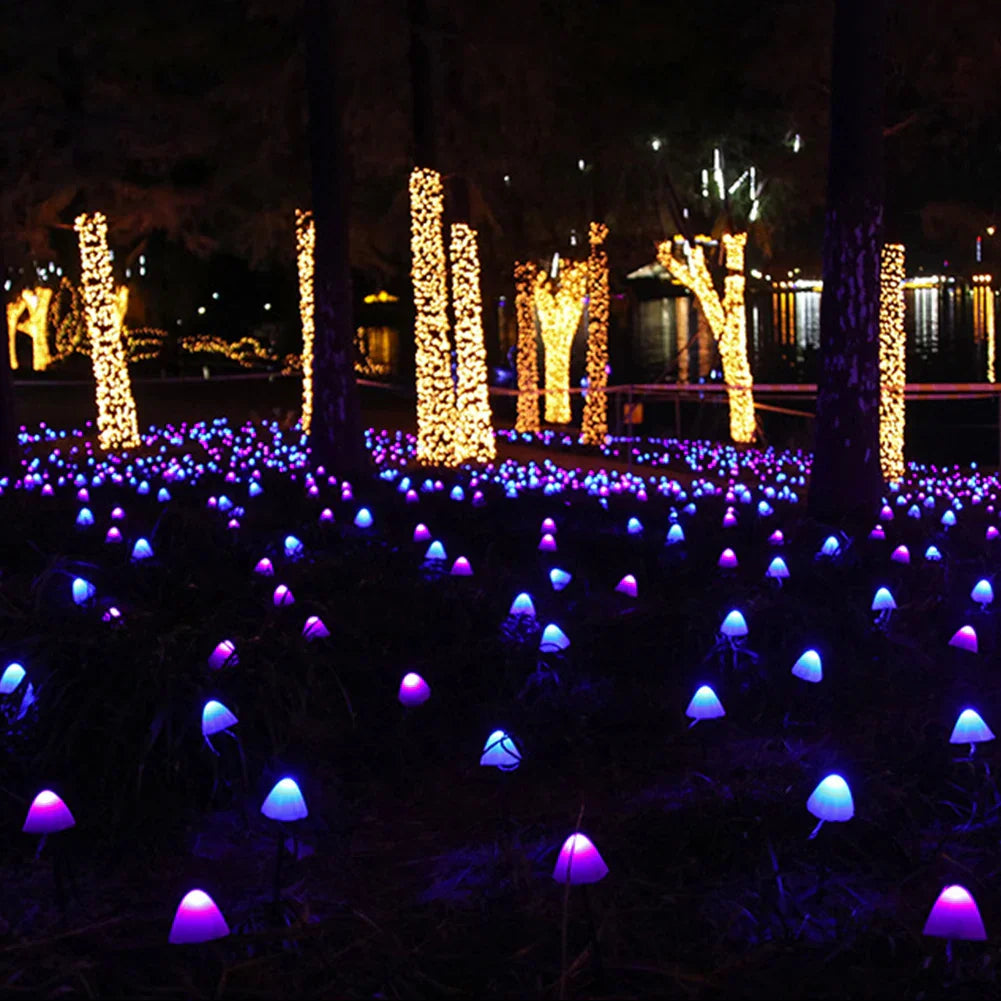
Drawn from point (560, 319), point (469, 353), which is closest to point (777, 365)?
point (560, 319)

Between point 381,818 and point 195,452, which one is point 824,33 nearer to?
point 195,452

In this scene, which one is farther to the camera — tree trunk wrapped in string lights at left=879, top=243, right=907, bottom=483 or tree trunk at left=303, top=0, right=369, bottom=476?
tree trunk wrapped in string lights at left=879, top=243, right=907, bottom=483

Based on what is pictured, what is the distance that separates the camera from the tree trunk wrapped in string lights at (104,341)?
18.7 metres

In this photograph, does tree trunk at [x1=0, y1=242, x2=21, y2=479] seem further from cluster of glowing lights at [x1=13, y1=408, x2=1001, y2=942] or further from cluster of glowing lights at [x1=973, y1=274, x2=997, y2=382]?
cluster of glowing lights at [x1=973, y1=274, x2=997, y2=382]

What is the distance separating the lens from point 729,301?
2391 centimetres

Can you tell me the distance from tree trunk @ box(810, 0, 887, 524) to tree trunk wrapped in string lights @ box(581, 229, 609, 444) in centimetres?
1259

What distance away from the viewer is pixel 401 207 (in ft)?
68.9

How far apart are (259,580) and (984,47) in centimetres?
1210

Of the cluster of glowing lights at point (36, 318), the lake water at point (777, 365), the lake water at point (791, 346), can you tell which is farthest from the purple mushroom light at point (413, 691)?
the cluster of glowing lights at point (36, 318)

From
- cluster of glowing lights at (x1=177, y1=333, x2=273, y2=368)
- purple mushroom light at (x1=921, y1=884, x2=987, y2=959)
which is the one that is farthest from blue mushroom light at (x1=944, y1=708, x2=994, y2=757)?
cluster of glowing lights at (x1=177, y1=333, x2=273, y2=368)

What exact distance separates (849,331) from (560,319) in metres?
18.2

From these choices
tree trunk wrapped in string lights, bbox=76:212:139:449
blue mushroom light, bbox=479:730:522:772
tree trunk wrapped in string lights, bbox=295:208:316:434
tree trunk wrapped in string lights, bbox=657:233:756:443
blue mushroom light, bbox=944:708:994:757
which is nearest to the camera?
blue mushroom light, bbox=944:708:994:757

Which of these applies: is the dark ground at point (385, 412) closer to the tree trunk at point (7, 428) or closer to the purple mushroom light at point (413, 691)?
the tree trunk at point (7, 428)

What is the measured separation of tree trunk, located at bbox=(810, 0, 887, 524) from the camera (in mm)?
9047
